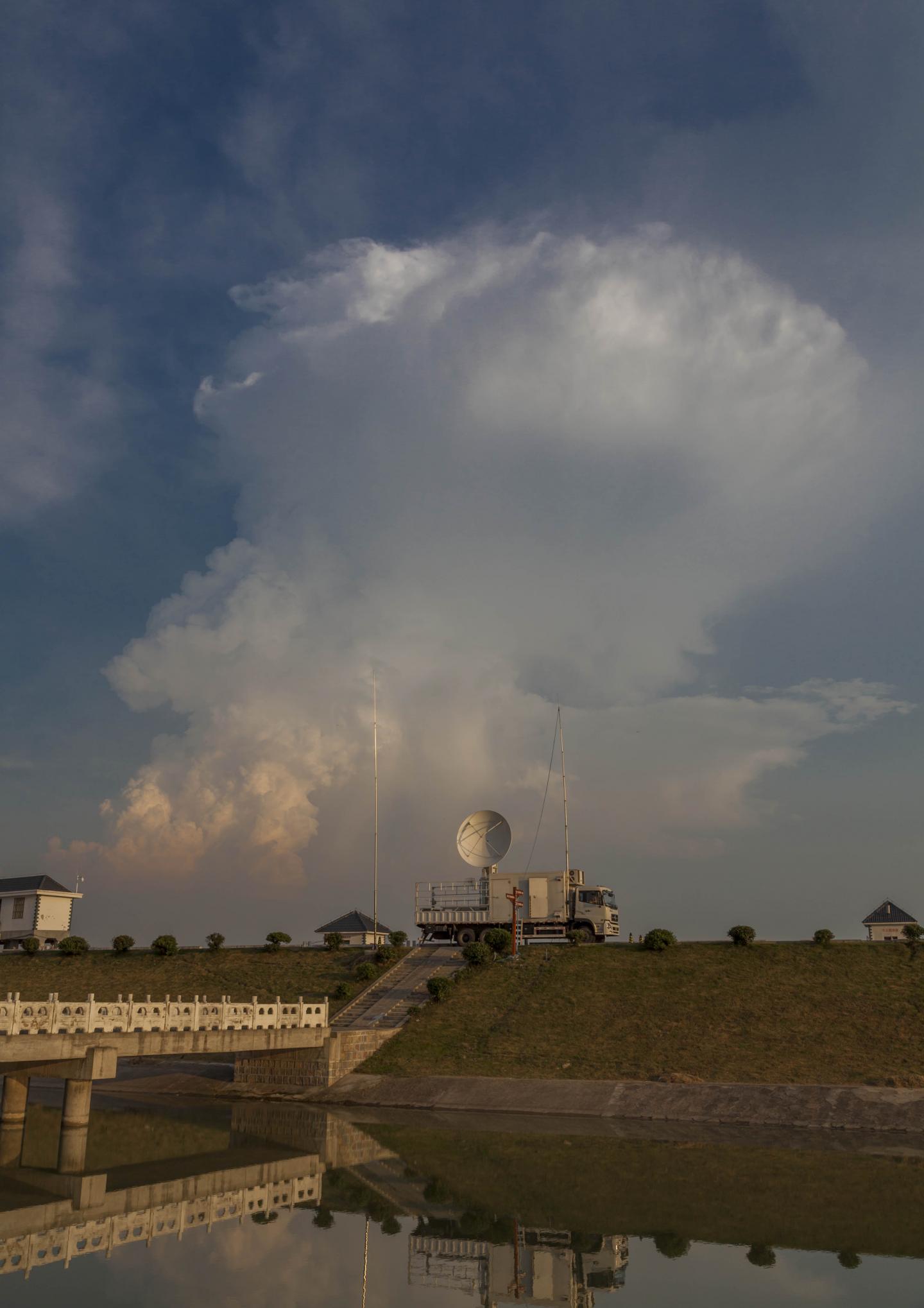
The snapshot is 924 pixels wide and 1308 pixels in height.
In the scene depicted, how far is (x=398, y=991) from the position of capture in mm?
56750

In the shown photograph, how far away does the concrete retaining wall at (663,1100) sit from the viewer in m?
37.8

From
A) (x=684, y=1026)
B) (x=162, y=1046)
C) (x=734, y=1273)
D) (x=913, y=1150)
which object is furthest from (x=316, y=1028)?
(x=734, y=1273)

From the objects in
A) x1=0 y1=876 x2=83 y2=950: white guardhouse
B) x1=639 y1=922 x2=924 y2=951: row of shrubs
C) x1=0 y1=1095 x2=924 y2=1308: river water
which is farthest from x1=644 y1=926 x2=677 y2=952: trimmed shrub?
x1=0 y1=876 x2=83 y2=950: white guardhouse

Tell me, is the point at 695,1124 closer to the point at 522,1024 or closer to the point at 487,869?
the point at 522,1024

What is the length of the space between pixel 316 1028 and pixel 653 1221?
26801mm

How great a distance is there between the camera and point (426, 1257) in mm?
21562

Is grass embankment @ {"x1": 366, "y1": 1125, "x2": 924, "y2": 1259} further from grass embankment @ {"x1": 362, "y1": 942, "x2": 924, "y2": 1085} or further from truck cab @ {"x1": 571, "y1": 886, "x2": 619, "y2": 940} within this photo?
truck cab @ {"x1": 571, "y1": 886, "x2": 619, "y2": 940}

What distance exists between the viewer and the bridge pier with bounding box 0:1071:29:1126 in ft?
121

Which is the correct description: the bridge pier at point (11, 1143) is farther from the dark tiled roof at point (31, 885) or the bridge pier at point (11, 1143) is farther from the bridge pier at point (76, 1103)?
the dark tiled roof at point (31, 885)

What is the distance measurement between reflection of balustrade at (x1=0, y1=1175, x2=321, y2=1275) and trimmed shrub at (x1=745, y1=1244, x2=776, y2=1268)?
1151cm

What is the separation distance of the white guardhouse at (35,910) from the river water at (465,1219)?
46404 mm

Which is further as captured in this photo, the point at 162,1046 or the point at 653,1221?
the point at 162,1046

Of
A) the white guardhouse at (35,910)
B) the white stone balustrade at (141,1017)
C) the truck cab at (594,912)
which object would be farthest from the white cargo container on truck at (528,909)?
the white guardhouse at (35,910)

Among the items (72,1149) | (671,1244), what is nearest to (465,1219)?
(671,1244)
